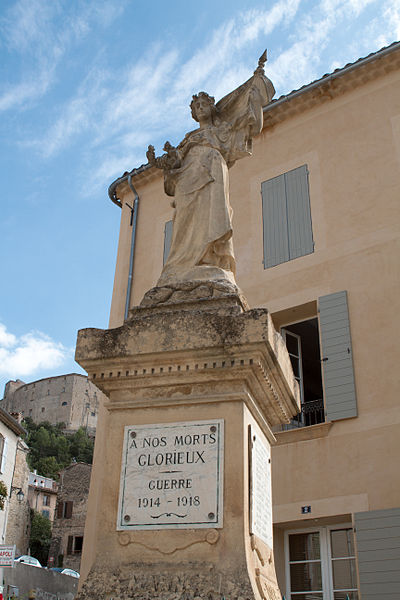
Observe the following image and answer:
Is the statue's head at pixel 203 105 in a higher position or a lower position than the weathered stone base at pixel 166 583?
higher

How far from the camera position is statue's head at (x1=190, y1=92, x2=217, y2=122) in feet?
16.3

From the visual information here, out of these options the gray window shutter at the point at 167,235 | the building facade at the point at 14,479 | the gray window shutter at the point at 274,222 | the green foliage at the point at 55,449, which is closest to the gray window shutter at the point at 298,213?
the gray window shutter at the point at 274,222

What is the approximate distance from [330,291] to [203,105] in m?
5.70

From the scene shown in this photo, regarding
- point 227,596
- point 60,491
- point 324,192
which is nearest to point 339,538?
point 324,192

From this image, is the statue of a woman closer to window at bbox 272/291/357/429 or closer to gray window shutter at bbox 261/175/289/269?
window at bbox 272/291/357/429

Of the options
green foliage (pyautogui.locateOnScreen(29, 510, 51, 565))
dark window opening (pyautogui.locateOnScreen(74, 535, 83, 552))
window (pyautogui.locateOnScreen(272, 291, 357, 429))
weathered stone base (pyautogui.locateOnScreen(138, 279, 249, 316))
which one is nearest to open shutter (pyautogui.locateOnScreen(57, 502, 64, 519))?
dark window opening (pyautogui.locateOnScreen(74, 535, 83, 552))

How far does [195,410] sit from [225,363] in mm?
308

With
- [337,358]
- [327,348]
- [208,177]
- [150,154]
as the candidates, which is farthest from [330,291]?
[208,177]

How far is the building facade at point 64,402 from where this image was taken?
255 feet

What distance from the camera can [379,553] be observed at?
25.3 ft

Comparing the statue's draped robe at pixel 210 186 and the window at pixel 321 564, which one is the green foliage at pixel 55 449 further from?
the statue's draped robe at pixel 210 186

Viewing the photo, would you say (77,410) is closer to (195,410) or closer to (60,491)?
(60,491)

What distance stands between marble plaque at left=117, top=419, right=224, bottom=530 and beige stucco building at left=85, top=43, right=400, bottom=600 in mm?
5399

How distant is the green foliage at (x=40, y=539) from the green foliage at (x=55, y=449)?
18.9 m
